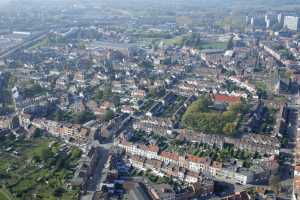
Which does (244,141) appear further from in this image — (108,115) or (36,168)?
(36,168)

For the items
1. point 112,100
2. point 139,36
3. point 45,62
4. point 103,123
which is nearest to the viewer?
point 103,123

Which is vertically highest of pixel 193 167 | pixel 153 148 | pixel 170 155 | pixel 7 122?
pixel 7 122

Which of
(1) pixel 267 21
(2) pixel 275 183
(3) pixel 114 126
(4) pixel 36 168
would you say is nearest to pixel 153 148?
(3) pixel 114 126

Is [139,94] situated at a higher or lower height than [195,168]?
higher

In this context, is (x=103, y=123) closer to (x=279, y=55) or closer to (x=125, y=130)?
(x=125, y=130)

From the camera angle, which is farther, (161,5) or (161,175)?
(161,5)

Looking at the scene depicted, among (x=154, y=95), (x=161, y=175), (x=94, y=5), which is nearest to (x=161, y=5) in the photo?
(x=94, y=5)
